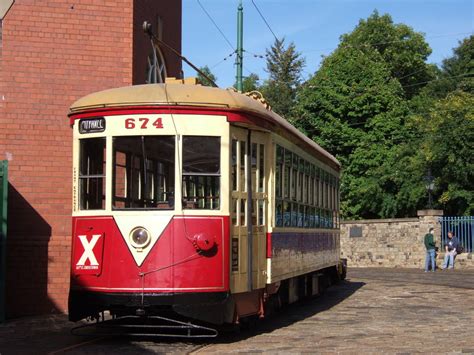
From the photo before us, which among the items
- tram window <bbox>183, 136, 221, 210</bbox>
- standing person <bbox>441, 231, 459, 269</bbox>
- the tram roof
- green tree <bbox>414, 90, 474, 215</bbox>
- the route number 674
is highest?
green tree <bbox>414, 90, 474, 215</bbox>

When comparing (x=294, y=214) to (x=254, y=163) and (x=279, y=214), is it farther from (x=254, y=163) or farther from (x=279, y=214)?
(x=254, y=163)

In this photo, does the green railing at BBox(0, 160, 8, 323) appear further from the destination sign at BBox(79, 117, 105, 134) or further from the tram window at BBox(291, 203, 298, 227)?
the tram window at BBox(291, 203, 298, 227)

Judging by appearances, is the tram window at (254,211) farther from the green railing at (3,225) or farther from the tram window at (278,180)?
the green railing at (3,225)

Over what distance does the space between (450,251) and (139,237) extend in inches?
855

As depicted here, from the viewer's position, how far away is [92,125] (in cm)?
955

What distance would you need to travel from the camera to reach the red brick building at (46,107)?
40.1ft

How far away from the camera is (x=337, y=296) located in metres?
16.9

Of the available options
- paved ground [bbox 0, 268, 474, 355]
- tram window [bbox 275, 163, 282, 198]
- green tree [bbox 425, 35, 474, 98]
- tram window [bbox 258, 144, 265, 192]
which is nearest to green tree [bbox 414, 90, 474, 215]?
green tree [bbox 425, 35, 474, 98]

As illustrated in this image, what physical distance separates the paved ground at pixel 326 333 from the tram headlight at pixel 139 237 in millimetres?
1172

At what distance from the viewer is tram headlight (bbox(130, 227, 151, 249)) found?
29.6 ft

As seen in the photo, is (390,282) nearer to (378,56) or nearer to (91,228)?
(91,228)

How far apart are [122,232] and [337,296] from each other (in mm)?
8691

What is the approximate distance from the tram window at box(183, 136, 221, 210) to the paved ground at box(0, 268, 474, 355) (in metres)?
1.70

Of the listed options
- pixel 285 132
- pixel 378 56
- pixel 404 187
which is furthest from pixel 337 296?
pixel 378 56
